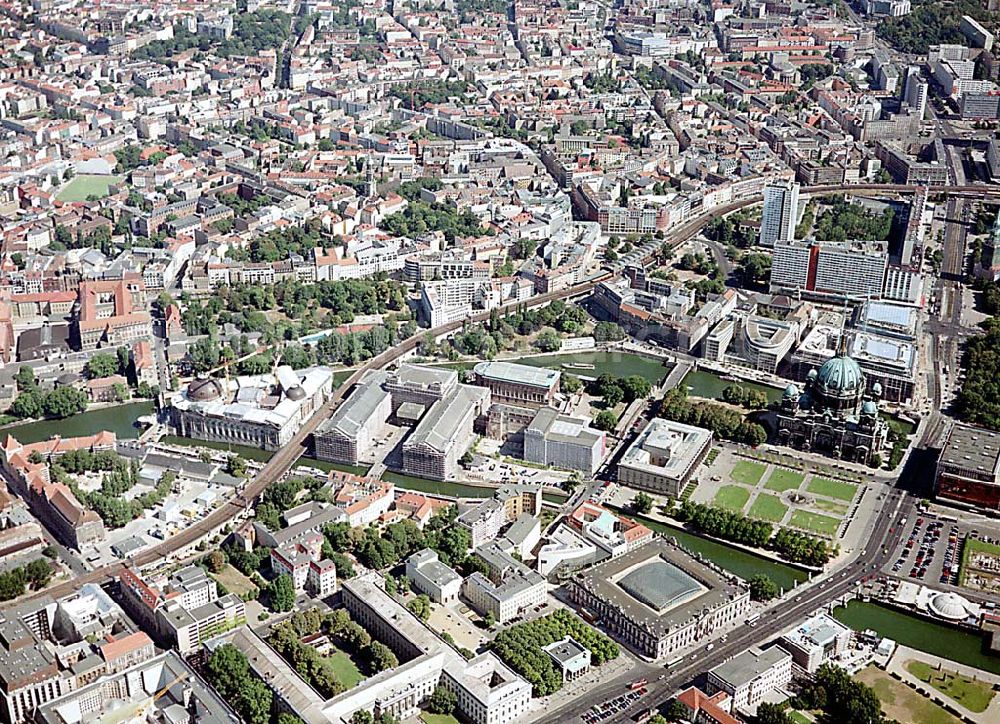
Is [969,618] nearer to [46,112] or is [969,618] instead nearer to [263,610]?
[263,610]

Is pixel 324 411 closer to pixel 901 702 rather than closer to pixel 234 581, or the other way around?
pixel 234 581

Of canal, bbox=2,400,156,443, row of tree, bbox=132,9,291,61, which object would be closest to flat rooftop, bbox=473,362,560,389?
canal, bbox=2,400,156,443

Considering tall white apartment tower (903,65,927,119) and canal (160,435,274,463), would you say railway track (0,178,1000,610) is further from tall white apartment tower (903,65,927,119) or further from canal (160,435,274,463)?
tall white apartment tower (903,65,927,119)

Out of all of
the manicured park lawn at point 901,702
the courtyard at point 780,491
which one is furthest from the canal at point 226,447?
the manicured park lawn at point 901,702

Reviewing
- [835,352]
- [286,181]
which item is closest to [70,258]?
[286,181]

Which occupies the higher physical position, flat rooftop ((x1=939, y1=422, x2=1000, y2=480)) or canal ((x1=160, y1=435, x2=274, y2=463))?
flat rooftop ((x1=939, y1=422, x2=1000, y2=480))

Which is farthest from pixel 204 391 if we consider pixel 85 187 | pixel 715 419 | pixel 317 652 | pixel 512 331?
pixel 85 187
